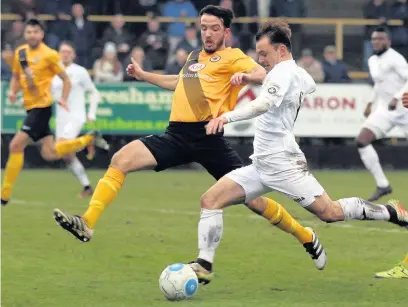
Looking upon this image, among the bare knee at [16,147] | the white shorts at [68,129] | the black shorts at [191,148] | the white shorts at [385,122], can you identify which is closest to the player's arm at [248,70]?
the black shorts at [191,148]

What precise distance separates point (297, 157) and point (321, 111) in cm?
1404

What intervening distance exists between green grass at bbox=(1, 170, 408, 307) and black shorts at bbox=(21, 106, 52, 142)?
984mm

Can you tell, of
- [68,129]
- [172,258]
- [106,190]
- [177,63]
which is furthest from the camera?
[177,63]

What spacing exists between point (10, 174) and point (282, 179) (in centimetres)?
699

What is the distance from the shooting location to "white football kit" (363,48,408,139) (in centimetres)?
1628

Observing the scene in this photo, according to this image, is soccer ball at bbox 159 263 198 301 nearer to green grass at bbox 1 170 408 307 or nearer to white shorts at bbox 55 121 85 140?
green grass at bbox 1 170 408 307

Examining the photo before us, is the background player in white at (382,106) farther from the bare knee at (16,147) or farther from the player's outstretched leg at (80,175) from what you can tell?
the bare knee at (16,147)

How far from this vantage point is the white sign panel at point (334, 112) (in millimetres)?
22797

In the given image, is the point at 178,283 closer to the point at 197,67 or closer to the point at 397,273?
the point at 397,273

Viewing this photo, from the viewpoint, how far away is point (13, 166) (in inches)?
598

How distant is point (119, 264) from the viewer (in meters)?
10.2

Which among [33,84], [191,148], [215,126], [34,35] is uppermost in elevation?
[215,126]

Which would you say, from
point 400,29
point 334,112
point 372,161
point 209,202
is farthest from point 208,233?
point 400,29

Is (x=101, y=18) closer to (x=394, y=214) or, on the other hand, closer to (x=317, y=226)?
(x=317, y=226)
